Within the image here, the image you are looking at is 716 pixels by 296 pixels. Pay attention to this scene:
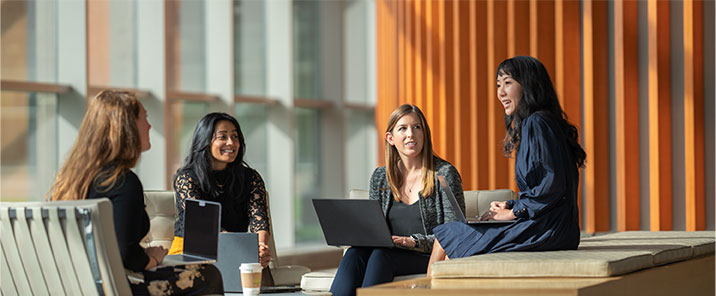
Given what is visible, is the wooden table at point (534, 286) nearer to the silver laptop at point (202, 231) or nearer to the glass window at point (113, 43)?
the silver laptop at point (202, 231)

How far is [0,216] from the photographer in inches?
108

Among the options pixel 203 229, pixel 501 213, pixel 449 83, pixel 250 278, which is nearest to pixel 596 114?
pixel 449 83

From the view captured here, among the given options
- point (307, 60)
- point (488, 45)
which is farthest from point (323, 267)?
point (488, 45)

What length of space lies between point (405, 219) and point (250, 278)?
95 cm

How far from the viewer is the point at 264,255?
387cm

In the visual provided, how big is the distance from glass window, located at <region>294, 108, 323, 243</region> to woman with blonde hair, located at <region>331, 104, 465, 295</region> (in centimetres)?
438

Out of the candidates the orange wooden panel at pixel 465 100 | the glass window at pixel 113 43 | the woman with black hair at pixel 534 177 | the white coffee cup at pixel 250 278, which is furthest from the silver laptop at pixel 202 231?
the glass window at pixel 113 43

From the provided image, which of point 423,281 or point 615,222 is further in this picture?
point 615,222

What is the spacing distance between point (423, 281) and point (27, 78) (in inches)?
152

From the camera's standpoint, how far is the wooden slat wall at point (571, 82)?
520 cm

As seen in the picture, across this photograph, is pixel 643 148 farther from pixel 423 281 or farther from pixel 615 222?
pixel 423 281

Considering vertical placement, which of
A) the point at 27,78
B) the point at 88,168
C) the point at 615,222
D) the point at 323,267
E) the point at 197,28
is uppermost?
the point at 197,28

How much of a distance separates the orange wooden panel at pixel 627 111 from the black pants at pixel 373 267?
2.01m

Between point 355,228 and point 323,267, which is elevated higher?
point 355,228
